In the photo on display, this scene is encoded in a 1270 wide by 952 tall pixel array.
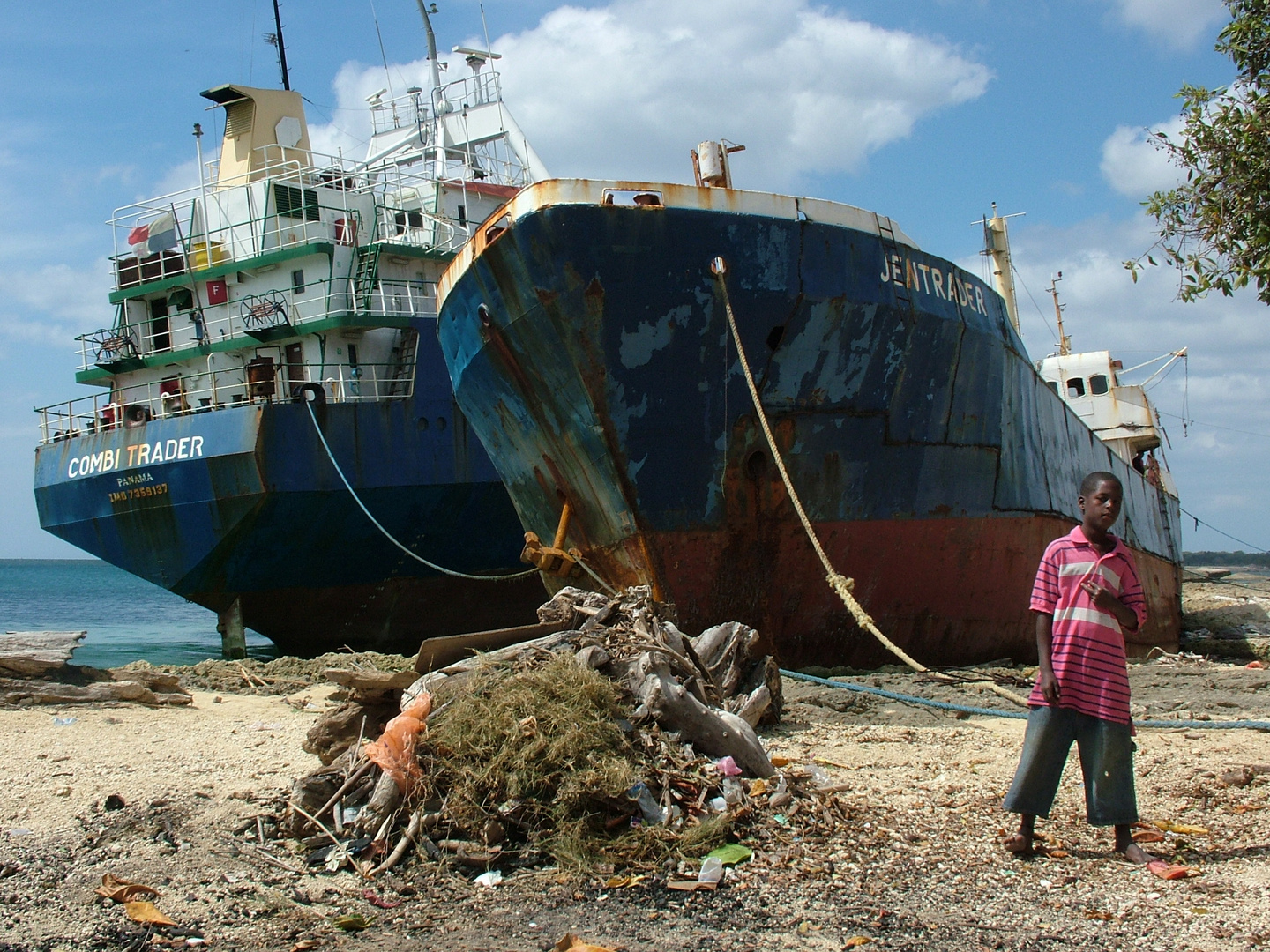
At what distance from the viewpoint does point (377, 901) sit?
3.29 metres

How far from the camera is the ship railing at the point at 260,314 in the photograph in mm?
15094

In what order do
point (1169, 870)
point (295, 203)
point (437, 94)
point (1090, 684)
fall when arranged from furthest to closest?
point (437, 94) < point (295, 203) < point (1090, 684) < point (1169, 870)

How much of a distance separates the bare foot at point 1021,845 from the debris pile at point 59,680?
19.0ft

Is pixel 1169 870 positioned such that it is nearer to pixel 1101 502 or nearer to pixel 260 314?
pixel 1101 502

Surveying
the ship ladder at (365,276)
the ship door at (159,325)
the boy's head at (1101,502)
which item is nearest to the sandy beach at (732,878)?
the boy's head at (1101,502)

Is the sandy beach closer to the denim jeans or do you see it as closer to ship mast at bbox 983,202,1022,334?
the denim jeans

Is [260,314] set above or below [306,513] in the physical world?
above

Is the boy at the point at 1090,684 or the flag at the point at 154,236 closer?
the boy at the point at 1090,684

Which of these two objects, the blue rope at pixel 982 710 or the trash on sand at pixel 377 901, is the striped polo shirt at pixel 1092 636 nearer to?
the blue rope at pixel 982 710

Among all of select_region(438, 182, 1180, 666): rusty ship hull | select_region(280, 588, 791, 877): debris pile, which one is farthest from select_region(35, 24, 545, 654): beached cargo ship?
select_region(280, 588, 791, 877): debris pile

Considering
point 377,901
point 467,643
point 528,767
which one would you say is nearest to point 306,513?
point 467,643

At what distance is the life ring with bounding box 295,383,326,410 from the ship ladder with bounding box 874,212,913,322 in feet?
26.8

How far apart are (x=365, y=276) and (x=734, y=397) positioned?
8.99 meters

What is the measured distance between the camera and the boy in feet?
11.8
